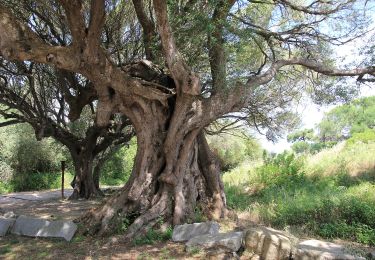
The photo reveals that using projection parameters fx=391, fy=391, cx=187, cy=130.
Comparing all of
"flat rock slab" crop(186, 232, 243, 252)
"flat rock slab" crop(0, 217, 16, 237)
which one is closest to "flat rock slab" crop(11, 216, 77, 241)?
"flat rock slab" crop(0, 217, 16, 237)

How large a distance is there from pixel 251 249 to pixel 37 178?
740 inches

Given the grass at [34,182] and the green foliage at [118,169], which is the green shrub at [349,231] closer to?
the grass at [34,182]

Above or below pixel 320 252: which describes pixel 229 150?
above

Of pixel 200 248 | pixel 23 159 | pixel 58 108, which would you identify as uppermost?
pixel 58 108

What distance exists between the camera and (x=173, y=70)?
7.13 metres

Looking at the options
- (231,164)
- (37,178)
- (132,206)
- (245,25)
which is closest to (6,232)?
(132,206)

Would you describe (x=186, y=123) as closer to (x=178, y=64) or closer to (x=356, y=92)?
(x=178, y=64)

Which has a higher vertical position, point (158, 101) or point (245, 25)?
point (245, 25)

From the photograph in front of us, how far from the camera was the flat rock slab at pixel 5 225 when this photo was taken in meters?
8.05

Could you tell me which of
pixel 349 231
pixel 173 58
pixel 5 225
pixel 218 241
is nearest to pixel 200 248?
pixel 218 241

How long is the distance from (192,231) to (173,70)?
2.96 meters

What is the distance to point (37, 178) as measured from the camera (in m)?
22.5

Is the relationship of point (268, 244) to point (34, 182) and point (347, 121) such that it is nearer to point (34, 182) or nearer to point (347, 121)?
point (34, 182)

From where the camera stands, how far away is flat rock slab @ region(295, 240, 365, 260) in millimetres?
5770
